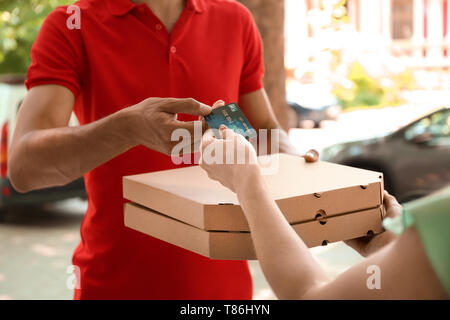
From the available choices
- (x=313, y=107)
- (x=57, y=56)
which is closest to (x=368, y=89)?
(x=313, y=107)

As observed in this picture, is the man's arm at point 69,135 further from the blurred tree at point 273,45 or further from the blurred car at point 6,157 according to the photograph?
the blurred car at point 6,157

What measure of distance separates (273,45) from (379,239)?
3377mm

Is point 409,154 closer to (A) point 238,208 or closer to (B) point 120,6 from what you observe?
(B) point 120,6

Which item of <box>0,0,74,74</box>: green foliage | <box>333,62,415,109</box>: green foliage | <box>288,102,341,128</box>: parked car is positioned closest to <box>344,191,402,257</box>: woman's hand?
<box>0,0,74,74</box>: green foliage

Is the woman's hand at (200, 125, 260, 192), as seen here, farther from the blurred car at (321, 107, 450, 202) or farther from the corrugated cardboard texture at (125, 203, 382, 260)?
the blurred car at (321, 107, 450, 202)

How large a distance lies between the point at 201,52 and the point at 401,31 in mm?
17447

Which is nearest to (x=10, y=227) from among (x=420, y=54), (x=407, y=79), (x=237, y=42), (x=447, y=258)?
(x=237, y=42)

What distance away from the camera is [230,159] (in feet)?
3.99

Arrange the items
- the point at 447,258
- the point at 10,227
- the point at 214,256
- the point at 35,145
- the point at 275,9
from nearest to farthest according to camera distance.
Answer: the point at 447,258, the point at 214,256, the point at 35,145, the point at 275,9, the point at 10,227

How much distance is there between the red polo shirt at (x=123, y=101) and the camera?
67.3 inches

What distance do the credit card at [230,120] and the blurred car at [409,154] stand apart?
18.0 ft

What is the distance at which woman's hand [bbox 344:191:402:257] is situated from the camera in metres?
1.39
